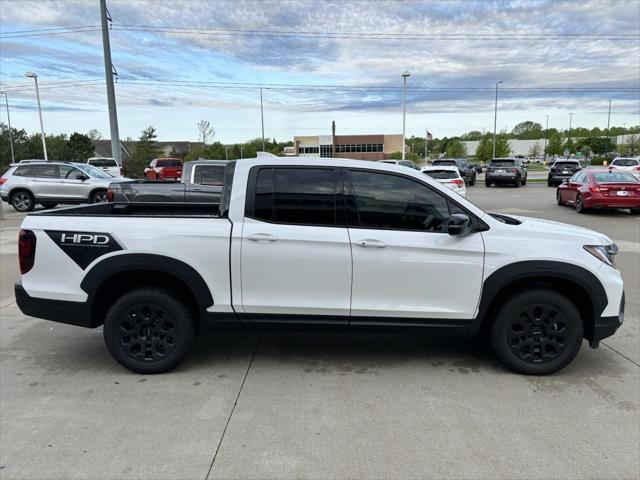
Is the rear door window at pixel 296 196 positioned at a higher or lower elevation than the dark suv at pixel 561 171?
higher

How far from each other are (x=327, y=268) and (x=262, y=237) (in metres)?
0.56

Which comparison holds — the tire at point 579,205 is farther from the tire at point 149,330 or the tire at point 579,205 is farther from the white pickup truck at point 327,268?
the tire at point 149,330

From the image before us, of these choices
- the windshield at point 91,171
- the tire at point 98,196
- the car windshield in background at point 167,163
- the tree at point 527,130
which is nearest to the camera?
the tire at point 98,196

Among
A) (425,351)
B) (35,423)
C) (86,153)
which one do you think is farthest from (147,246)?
(86,153)

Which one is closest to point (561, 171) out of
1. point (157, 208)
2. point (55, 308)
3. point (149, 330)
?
point (157, 208)

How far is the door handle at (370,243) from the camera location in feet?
12.2

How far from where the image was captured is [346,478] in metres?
2.67

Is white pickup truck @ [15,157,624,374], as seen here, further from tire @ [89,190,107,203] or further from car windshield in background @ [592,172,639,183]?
tire @ [89,190,107,203]

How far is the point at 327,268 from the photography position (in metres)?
3.75

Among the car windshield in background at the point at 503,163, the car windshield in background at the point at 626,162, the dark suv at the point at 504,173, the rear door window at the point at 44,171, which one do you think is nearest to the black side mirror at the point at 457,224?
the rear door window at the point at 44,171

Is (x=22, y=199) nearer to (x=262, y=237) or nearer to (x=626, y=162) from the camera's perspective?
(x=262, y=237)

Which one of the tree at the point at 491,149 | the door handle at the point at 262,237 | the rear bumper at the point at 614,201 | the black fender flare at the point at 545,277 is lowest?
the rear bumper at the point at 614,201

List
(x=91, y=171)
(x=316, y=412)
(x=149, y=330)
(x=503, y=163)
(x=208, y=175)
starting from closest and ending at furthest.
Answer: (x=316, y=412)
(x=149, y=330)
(x=208, y=175)
(x=91, y=171)
(x=503, y=163)

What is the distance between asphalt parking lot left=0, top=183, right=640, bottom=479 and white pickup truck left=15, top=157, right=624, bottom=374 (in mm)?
393
